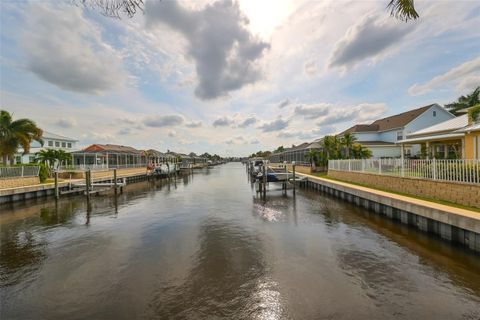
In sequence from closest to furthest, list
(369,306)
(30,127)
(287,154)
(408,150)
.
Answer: (369,306) → (30,127) → (408,150) → (287,154)

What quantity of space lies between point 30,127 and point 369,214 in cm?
2839

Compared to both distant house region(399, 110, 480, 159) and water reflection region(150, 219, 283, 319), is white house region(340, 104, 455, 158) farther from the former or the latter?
water reflection region(150, 219, 283, 319)

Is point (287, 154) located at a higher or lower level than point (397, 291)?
higher

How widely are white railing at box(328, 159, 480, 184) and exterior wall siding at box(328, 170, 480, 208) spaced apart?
0.24 metres

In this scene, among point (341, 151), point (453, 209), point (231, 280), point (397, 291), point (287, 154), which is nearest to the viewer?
point (397, 291)

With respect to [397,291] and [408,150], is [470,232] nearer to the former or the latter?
[397,291]

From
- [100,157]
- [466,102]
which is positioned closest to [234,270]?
[100,157]

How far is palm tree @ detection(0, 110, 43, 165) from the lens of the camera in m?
22.4

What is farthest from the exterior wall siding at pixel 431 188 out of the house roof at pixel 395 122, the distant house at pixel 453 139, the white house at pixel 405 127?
the house roof at pixel 395 122

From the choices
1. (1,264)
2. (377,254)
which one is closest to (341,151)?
(377,254)

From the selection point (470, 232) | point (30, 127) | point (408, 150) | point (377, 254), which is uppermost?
point (30, 127)

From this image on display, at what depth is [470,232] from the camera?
28.0 feet

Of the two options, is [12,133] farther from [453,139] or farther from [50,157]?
[453,139]

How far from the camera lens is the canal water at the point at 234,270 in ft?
19.0
